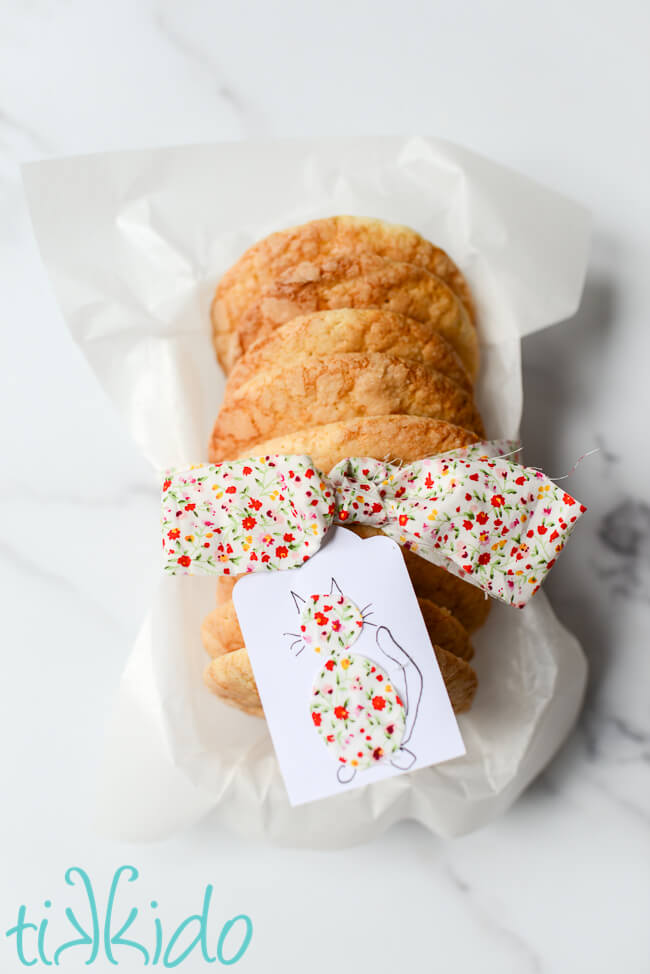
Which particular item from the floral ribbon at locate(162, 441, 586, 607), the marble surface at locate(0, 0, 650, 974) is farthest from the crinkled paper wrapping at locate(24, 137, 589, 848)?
the floral ribbon at locate(162, 441, 586, 607)

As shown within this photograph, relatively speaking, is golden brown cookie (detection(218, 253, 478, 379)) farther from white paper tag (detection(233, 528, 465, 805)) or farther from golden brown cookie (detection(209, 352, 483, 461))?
white paper tag (detection(233, 528, 465, 805))

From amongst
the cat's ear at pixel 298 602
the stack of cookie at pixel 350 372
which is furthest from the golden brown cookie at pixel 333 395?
the cat's ear at pixel 298 602

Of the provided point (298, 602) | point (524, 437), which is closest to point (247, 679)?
point (298, 602)

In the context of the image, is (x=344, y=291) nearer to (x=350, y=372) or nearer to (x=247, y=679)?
(x=350, y=372)

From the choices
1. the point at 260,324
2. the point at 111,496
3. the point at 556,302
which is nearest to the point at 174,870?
the point at 111,496

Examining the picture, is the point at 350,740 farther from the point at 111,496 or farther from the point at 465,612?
the point at 111,496

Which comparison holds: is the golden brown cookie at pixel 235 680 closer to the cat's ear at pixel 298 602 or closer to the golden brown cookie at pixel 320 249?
the cat's ear at pixel 298 602
